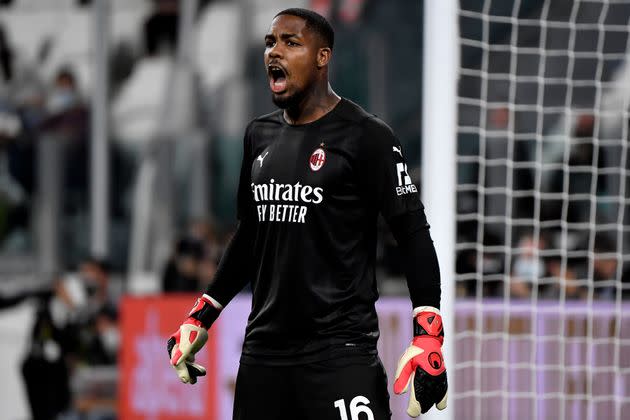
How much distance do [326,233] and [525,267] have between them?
4421mm

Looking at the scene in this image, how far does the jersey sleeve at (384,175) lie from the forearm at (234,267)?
46cm

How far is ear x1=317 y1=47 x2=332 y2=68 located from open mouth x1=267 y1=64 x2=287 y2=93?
11 cm

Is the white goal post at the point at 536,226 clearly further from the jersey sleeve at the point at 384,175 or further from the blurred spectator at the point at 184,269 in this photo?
the blurred spectator at the point at 184,269

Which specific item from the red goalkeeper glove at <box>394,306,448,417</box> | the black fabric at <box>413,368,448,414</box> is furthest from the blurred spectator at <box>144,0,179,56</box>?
the black fabric at <box>413,368,448,414</box>

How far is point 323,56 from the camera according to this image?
3.39m

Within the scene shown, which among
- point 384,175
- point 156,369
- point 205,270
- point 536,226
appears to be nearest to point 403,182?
point 384,175

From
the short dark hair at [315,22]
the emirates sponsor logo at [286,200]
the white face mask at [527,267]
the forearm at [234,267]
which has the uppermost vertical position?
the short dark hair at [315,22]

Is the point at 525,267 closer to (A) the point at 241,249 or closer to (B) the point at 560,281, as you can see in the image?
(B) the point at 560,281

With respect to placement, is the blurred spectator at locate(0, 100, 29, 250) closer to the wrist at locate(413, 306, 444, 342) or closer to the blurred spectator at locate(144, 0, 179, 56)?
the blurred spectator at locate(144, 0, 179, 56)

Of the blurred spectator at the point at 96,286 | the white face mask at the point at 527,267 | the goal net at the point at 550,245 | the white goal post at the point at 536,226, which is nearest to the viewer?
the white goal post at the point at 536,226

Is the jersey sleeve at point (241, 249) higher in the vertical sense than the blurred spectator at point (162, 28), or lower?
lower

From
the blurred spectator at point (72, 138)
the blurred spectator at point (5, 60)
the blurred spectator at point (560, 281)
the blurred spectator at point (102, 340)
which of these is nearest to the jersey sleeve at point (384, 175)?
the blurred spectator at point (560, 281)

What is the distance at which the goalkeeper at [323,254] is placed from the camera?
10.8 feet

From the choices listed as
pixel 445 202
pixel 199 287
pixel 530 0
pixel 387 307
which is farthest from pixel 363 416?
pixel 199 287
